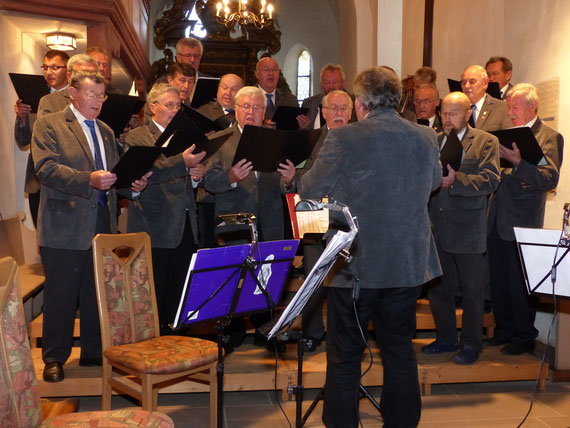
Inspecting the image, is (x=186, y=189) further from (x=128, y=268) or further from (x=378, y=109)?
(x=378, y=109)

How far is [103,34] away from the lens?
568 centimetres

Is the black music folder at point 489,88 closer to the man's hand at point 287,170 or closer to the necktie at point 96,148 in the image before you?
the man's hand at point 287,170

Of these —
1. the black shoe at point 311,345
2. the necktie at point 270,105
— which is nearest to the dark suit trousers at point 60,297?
the black shoe at point 311,345

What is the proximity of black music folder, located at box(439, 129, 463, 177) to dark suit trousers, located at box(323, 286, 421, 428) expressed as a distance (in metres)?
1.20

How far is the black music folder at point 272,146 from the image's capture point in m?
3.21

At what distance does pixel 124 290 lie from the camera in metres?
3.06

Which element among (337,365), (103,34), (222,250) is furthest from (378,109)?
(103,34)

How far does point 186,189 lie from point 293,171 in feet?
2.08

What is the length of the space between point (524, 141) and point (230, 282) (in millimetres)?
2139

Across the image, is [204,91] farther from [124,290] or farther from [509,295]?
[509,295]

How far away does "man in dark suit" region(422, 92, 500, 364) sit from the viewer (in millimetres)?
3736

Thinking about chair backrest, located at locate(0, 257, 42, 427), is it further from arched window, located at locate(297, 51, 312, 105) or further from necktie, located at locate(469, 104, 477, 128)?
arched window, located at locate(297, 51, 312, 105)

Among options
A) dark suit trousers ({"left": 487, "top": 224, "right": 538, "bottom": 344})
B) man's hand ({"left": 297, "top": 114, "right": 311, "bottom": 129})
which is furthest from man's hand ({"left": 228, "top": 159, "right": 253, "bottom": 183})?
dark suit trousers ({"left": 487, "top": 224, "right": 538, "bottom": 344})

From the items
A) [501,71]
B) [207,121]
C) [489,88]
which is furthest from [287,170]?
[501,71]
